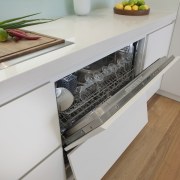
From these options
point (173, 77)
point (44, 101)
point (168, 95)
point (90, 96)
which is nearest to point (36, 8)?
point (90, 96)

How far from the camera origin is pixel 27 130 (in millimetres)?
611

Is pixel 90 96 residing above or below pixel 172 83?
above

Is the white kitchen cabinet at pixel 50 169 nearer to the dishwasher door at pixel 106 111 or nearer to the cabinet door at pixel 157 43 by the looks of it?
the dishwasher door at pixel 106 111

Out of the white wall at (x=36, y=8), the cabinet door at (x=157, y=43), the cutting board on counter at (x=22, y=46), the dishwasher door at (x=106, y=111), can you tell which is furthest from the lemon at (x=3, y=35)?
the cabinet door at (x=157, y=43)

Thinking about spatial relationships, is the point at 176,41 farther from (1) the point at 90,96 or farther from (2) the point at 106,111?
(2) the point at 106,111

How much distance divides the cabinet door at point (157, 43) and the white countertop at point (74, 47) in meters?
0.06

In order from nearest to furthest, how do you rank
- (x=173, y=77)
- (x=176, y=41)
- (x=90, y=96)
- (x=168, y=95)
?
(x=90, y=96), (x=176, y=41), (x=173, y=77), (x=168, y=95)

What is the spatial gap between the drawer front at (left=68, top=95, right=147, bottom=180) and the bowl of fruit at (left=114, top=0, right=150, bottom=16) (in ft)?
1.91

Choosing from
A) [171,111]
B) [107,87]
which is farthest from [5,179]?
[171,111]

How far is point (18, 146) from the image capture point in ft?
2.00

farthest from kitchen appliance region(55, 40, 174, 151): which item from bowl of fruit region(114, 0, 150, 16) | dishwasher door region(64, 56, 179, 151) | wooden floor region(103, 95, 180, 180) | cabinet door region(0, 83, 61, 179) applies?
wooden floor region(103, 95, 180, 180)

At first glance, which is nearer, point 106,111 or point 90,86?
point 106,111

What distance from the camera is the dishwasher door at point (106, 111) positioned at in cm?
66

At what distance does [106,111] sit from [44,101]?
0.21 metres
